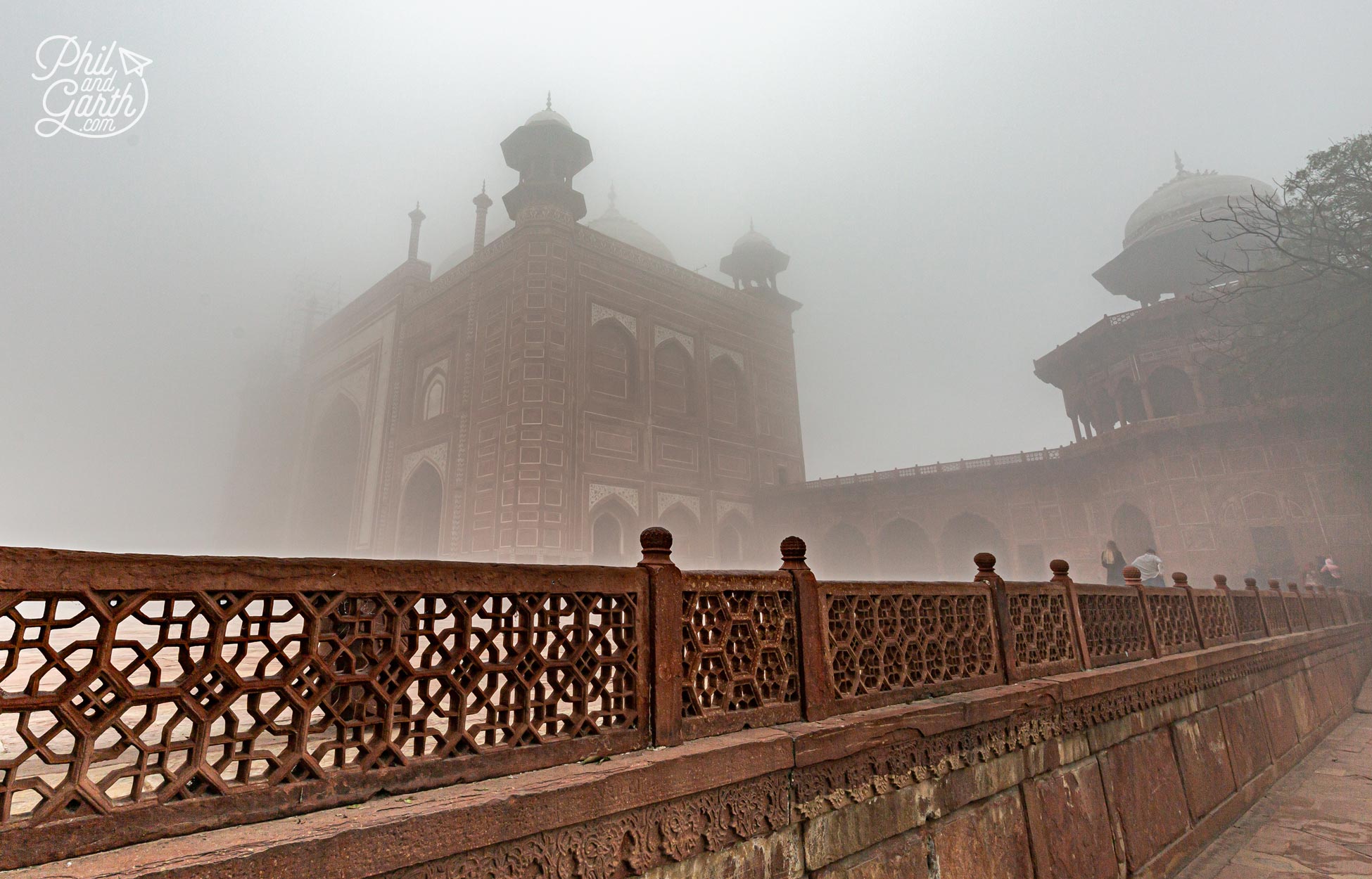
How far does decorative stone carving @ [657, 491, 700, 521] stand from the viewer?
51.3 ft

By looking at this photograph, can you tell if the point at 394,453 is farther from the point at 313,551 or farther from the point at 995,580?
the point at 995,580

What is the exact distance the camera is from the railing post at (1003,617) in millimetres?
2807

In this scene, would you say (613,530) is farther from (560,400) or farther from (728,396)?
(728,396)

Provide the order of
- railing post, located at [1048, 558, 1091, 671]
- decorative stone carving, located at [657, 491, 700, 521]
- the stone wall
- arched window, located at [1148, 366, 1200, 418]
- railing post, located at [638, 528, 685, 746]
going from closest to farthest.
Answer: the stone wall, railing post, located at [638, 528, 685, 746], railing post, located at [1048, 558, 1091, 671], arched window, located at [1148, 366, 1200, 418], decorative stone carving, located at [657, 491, 700, 521]

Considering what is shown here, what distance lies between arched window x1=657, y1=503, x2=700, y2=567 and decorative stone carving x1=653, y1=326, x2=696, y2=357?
13.9 ft

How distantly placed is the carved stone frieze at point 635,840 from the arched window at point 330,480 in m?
21.1

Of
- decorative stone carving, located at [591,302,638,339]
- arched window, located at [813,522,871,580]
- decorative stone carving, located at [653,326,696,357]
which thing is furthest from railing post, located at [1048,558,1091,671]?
decorative stone carving, located at [653,326,696,357]

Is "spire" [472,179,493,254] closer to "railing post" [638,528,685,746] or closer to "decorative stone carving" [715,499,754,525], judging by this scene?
"decorative stone carving" [715,499,754,525]

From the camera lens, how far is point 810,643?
2111mm

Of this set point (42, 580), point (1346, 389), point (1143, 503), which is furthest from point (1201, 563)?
point (42, 580)

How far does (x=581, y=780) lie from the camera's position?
54.0 inches

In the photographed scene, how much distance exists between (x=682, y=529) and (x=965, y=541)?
21.9 ft

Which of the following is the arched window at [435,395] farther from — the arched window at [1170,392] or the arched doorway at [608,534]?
the arched window at [1170,392]

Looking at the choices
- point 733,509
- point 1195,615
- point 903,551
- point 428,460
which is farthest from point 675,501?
point 1195,615
